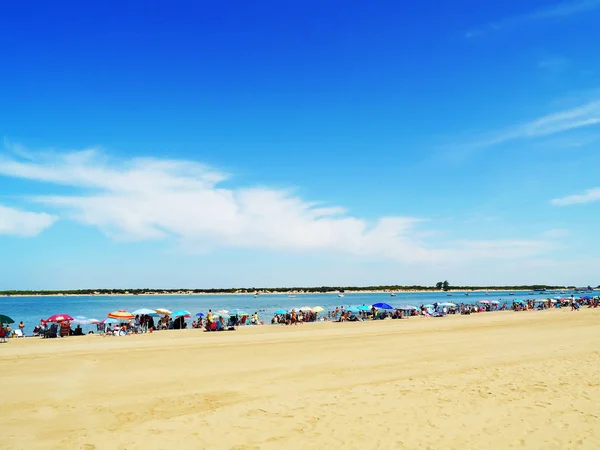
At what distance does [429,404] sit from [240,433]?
4546 millimetres

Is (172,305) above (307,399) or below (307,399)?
below

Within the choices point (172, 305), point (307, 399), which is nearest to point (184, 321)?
point (307, 399)

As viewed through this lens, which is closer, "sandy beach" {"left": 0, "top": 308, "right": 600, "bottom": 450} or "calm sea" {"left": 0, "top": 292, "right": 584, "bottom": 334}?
"sandy beach" {"left": 0, "top": 308, "right": 600, "bottom": 450}

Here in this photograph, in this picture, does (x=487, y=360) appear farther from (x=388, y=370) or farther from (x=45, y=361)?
(x=45, y=361)

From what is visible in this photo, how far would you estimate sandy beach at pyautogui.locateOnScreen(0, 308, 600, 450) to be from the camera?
27.4 feet

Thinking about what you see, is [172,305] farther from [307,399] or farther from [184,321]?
[307,399]

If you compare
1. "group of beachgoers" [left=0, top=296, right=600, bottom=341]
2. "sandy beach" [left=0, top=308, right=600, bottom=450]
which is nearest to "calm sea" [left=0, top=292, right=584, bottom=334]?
"group of beachgoers" [left=0, top=296, right=600, bottom=341]

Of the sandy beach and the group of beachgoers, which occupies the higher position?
the sandy beach

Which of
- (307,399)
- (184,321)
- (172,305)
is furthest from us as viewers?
(172,305)

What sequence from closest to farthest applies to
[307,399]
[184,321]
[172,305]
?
[307,399]
[184,321]
[172,305]

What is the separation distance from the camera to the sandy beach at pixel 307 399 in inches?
329

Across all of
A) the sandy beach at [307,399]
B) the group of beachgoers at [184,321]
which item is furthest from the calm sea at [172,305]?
the sandy beach at [307,399]

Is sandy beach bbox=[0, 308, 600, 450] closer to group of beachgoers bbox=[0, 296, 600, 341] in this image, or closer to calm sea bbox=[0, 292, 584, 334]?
group of beachgoers bbox=[0, 296, 600, 341]

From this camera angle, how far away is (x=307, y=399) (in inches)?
437
